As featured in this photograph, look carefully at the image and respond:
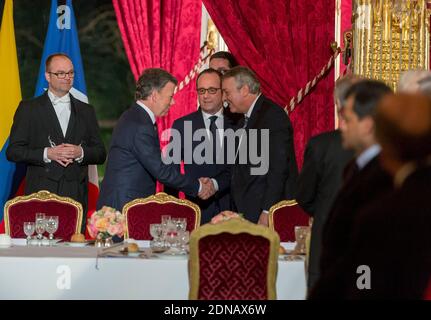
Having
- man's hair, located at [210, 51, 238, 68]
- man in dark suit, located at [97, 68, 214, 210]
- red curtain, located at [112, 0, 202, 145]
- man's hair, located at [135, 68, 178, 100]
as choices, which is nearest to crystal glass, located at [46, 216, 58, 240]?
man in dark suit, located at [97, 68, 214, 210]

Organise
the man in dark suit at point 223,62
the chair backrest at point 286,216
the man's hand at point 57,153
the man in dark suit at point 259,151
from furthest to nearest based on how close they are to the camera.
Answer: the man in dark suit at point 223,62 → the man's hand at point 57,153 → the man in dark suit at point 259,151 → the chair backrest at point 286,216

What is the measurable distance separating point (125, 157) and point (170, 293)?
1.89 m

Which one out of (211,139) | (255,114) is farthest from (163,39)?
(255,114)

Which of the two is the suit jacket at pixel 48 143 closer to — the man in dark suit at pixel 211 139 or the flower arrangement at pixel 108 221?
the man in dark suit at pixel 211 139

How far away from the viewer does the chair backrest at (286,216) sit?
610 cm

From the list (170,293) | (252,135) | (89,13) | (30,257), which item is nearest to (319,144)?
(170,293)

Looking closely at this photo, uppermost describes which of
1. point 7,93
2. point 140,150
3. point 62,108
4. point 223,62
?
point 223,62

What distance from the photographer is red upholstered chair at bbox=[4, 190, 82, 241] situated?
618cm

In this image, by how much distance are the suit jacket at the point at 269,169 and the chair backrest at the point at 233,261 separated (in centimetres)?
191

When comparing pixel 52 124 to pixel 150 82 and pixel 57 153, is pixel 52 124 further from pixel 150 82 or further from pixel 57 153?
pixel 150 82

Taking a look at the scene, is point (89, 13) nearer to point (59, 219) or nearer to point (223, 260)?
point (59, 219)

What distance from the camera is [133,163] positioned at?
6.61 m

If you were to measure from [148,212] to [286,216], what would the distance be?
0.87 m

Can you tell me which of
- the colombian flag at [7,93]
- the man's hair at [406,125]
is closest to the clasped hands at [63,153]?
the colombian flag at [7,93]
